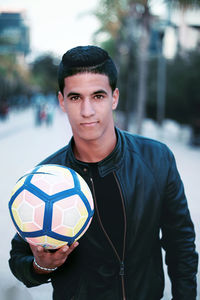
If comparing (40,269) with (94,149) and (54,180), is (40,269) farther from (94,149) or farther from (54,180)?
(94,149)

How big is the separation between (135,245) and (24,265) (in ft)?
2.09

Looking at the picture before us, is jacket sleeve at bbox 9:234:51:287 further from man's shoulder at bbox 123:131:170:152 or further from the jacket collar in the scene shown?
man's shoulder at bbox 123:131:170:152

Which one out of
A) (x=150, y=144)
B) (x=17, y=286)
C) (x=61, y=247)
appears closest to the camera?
(x=61, y=247)

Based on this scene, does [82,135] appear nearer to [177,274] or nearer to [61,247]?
[61,247]

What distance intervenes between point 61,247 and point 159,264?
694 mm

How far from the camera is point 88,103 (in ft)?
6.26

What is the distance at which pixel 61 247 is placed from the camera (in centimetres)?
187

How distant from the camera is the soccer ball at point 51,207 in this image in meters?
1.85

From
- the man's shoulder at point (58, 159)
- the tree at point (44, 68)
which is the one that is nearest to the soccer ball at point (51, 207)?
the man's shoulder at point (58, 159)

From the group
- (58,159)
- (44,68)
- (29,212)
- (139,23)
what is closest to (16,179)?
(58,159)

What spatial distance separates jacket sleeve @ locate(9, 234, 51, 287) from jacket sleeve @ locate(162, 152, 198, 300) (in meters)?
0.74

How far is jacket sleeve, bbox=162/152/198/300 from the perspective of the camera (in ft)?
6.64

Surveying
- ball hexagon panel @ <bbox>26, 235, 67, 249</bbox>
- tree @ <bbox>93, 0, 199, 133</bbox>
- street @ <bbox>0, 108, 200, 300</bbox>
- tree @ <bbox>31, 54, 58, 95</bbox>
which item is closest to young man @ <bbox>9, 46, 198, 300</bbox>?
ball hexagon panel @ <bbox>26, 235, 67, 249</bbox>

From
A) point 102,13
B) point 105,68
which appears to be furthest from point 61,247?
point 102,13
